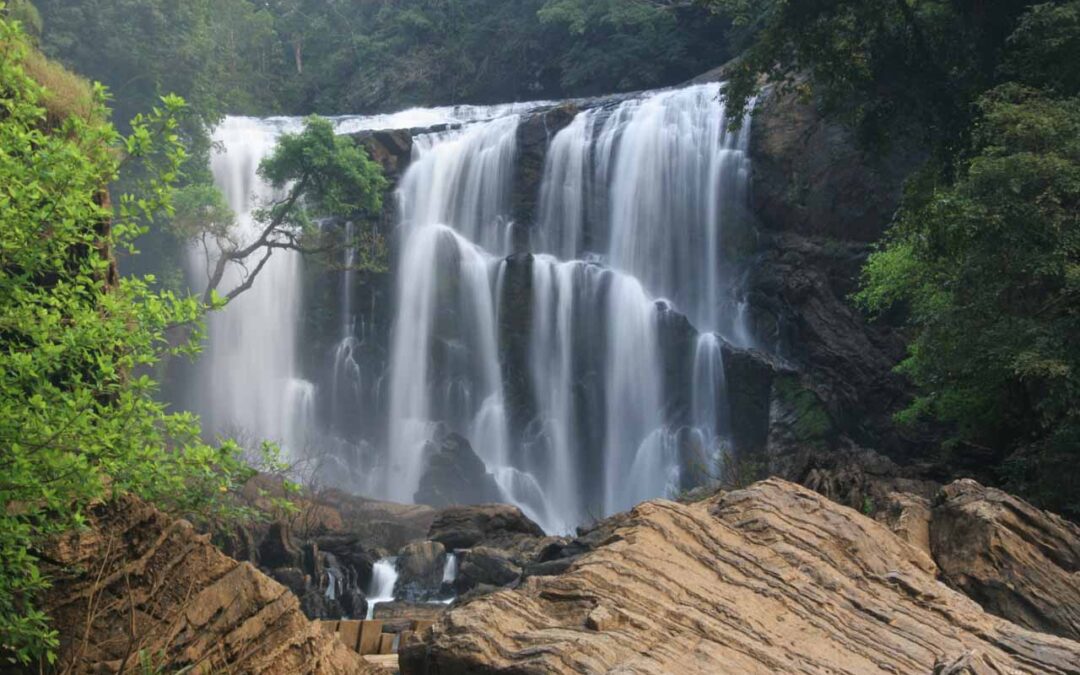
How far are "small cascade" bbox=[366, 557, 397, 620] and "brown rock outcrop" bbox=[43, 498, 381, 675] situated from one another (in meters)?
9.95

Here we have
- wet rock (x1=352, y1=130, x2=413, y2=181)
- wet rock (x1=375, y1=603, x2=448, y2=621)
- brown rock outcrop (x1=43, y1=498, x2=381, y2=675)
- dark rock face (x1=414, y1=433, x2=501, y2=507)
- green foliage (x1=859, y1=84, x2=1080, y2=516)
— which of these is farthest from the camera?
wet rock (x1=352, y1=130, x2=413, y2=181)

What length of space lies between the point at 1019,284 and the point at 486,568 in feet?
26.8

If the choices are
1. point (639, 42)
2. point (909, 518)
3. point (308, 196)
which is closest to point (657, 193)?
point (308, 196)

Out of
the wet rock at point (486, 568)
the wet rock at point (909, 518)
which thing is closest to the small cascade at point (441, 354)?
the wet rock at point (486, 568)

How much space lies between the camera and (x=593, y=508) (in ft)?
80.4

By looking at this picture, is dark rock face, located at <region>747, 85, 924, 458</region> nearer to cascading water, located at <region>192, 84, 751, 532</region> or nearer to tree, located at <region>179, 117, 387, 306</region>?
cascading water, located at <region>192, 84, 751, 532</region>

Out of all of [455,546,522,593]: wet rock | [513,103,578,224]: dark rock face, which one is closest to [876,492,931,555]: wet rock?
[455,546,522,593]: wet rock

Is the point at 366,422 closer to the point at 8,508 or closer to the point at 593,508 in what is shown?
the point at 593,508

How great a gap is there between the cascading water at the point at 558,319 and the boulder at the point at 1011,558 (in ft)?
49.6

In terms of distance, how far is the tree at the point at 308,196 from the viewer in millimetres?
26750

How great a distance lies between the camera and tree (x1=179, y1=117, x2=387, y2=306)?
87.8ft

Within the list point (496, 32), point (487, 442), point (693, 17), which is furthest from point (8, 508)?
point (496, 32)

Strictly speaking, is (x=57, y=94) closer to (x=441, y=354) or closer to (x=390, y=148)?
(x=441, y=354)

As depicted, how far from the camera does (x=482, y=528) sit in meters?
17.4
